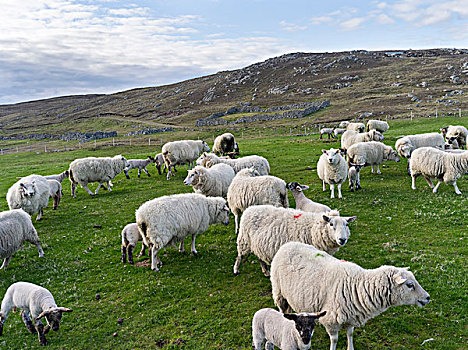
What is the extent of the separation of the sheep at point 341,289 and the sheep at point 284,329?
1.96 ft

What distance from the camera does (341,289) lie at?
6211mm

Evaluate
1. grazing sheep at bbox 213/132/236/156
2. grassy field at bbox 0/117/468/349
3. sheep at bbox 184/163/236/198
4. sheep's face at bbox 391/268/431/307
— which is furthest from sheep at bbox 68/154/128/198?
sheep's face at bbox 391/268/431/307

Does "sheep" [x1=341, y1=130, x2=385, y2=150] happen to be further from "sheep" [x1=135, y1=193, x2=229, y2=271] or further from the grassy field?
"sheep" [x1=135, y1=193, x2=229, y2=271]


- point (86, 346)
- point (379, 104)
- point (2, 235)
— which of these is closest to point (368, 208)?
point (86, 346)

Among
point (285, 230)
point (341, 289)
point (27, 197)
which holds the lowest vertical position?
point (341, 289)

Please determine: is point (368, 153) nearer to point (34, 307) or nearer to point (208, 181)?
point (208, 181)

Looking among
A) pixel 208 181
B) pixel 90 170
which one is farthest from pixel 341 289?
pixel 90 170

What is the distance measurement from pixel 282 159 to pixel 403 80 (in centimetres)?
8405

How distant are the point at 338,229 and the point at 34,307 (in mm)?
7523

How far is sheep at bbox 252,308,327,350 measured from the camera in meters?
5.41

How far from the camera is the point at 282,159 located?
27.4m

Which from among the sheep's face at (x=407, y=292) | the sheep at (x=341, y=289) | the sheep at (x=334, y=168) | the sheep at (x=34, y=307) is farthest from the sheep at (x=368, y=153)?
the sheep at (x=34, y=307)

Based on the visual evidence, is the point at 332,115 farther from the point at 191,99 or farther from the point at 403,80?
the point at 191,99

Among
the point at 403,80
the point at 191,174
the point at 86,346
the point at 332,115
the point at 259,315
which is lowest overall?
the point at 86,346
